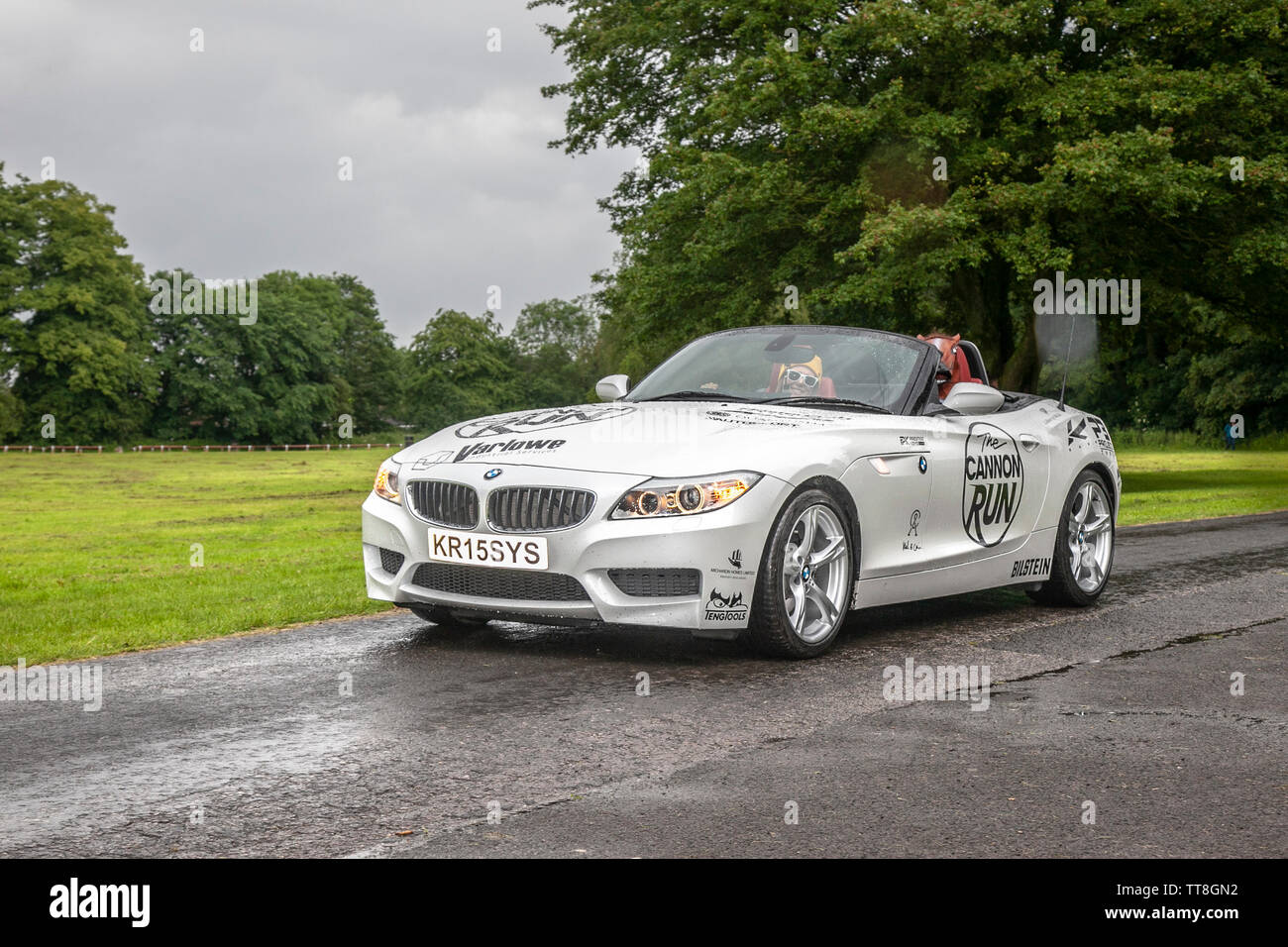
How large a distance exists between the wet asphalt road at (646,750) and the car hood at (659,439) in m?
0.92

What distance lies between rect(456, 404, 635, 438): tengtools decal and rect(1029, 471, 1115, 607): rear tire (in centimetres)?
292

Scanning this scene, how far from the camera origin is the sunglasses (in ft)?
26.1

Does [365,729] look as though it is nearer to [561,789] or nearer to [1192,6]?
[561,789]

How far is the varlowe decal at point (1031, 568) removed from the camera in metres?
8.46

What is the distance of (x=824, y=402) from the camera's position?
779 centimetres

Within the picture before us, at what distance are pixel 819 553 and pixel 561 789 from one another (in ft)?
9.05

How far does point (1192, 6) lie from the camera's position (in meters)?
24.2

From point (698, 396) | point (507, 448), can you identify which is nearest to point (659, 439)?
point (507, 448)

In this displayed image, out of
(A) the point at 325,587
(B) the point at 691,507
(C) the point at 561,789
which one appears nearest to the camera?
(C) the point at 561,789

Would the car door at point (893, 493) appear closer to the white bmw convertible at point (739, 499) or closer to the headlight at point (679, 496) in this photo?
the white bmw convertible at point (739, 499)

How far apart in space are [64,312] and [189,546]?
215 ft
